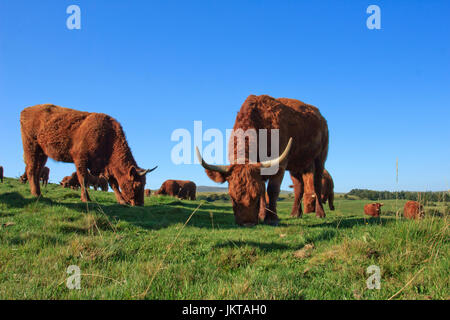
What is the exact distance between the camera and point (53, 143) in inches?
515

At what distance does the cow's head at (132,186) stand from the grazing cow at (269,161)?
5.45 meters

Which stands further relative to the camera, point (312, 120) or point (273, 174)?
point (312, 120)

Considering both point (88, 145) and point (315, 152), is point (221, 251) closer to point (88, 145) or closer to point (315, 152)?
point (315, 152)

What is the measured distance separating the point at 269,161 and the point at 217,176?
1325 mm

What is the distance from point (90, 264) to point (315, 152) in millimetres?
8784

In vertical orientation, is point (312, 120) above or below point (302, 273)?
above

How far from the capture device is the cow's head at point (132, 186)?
11969mm

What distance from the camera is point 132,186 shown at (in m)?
12.0

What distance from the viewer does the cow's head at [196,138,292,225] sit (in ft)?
21.0

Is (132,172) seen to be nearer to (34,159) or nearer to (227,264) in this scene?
(34,159)

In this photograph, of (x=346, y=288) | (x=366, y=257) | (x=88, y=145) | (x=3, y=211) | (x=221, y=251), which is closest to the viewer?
(x=346, y=288)

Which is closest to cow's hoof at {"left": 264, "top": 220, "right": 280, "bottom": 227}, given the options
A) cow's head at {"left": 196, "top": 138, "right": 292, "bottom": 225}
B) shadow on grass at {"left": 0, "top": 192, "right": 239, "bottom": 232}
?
shadow on grass at {"left": 0, "top": 192, "right": 239, "bottom": 232}
